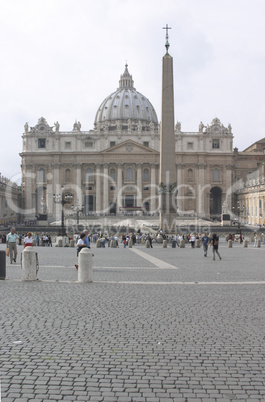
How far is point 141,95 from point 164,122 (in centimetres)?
8598

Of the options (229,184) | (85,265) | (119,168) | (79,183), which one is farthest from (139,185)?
(85,265)

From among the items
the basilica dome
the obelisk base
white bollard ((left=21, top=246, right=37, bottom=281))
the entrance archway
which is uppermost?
the basilica dome

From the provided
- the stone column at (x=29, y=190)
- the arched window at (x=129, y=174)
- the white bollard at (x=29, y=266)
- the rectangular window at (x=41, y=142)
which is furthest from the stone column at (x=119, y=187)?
the white bollard at (x=29, y=266)

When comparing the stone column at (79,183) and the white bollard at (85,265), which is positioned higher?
the stone column at (79,183)

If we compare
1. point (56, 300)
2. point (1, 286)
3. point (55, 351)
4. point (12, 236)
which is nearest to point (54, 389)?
point (55, 351)

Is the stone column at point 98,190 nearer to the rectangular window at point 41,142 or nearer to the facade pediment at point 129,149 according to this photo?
the facade pediment at point 129,149

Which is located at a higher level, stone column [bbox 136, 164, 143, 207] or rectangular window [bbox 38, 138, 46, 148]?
rectangular window [bbox 38, 138, 46, 148]

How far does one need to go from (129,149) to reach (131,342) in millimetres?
74712

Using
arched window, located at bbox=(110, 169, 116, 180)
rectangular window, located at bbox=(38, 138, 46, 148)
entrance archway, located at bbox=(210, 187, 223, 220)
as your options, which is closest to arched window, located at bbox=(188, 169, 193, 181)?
entrance archway, located at bbox=(210, 187, 223, 220)

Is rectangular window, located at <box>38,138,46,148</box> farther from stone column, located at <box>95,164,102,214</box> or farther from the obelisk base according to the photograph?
the obelisk base

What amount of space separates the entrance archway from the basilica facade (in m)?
1.03

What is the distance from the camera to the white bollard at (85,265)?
1037cm

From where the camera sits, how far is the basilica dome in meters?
107

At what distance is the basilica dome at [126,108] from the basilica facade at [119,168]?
26.2 m
